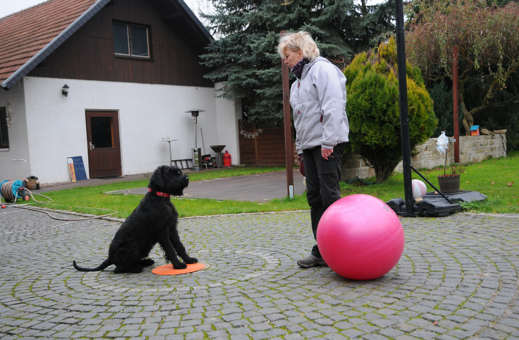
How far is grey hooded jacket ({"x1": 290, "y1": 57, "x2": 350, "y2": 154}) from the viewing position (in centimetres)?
388

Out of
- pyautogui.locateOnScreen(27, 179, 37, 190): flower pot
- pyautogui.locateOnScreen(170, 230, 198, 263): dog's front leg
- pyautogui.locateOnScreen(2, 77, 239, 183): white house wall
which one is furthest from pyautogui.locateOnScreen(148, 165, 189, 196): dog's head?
pyautogui.locateOnScreen(2, 77, 239, 183): white house wall

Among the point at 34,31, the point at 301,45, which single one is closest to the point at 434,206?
the point at 301,45

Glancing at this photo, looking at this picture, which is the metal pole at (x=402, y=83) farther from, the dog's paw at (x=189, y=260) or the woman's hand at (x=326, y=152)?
the dog's paw at (x=189, y=260)

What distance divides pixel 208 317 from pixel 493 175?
10.1m

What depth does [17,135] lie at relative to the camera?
47.7 feet

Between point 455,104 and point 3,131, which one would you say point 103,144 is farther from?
point 455,104

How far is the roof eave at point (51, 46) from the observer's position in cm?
1282

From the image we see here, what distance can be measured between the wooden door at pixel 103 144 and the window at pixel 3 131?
8.93 ft

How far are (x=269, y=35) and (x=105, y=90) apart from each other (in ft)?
20.2

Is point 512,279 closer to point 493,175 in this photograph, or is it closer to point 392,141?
point 392,141

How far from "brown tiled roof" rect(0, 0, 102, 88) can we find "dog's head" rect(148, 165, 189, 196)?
10.5 meters

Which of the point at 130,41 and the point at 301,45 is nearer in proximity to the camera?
the point at 301,45

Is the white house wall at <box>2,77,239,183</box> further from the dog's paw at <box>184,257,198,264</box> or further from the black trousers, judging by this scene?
the black trousers

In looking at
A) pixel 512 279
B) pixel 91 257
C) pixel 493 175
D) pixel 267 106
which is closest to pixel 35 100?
pixel 267 106
